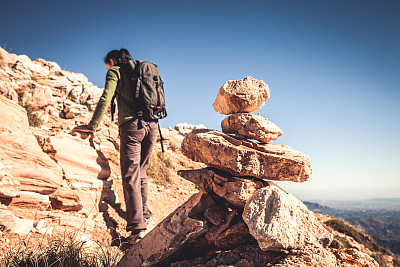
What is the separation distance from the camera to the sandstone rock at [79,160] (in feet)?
18.7

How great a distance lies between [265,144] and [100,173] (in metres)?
4.73

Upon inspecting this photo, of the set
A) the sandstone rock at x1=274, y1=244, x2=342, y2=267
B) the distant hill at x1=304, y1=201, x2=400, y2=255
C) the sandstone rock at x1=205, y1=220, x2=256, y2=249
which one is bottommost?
→ the distant hill at x1=304, y1=201, x2=400, y2=255

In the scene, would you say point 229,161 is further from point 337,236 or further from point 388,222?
point 388,222

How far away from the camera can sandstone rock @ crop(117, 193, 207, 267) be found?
3234 millimetres

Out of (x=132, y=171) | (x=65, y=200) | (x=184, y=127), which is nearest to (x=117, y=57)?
(x=132, y=171)

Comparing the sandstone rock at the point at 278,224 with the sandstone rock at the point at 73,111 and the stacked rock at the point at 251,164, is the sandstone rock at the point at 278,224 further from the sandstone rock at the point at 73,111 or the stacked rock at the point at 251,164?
the sandstone rock at the point at 73,111

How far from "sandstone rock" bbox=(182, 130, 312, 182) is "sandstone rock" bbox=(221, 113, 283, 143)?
17 centimetres

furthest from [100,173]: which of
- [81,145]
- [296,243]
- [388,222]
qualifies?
[388,222]

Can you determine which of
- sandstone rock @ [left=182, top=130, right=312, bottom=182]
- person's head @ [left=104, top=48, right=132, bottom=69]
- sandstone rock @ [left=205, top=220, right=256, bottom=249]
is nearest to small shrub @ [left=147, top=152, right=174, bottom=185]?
person's head @ [left=104, top=48, right=132, bottom=69]

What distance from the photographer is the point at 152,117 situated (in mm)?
4621

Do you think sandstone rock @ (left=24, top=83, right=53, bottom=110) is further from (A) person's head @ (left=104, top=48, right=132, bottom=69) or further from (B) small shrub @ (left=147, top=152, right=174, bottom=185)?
(A) person's head @ (left=104, top=48, right=132, bottom=69)

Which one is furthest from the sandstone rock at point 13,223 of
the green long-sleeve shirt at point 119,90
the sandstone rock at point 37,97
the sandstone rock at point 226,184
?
the sandstone rock at point 37,97

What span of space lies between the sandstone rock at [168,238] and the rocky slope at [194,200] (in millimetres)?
14

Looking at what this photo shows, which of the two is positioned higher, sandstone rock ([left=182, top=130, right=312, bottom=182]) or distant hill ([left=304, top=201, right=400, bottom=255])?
sandstone rock ([left=182, top=130, right=312, bottom=182])
